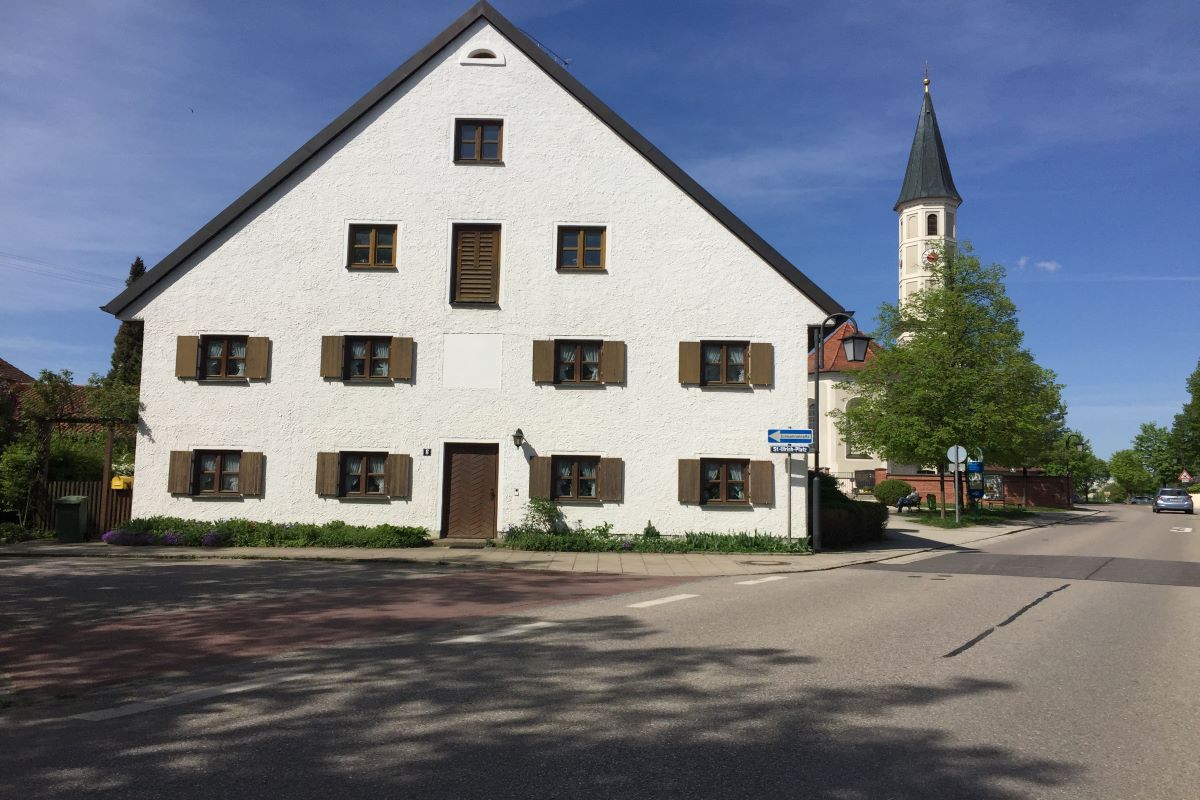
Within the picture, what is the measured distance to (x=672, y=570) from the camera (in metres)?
16.4

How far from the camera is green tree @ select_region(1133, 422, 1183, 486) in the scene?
93.3m

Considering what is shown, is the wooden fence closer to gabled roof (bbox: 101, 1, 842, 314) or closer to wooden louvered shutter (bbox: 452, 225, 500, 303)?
gabled roof (bbox: 101, 1, 842, 314)

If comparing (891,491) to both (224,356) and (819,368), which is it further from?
(224,356)

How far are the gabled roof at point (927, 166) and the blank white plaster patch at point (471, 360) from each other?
62.0m

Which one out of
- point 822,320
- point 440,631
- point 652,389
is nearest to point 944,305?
point 822,320

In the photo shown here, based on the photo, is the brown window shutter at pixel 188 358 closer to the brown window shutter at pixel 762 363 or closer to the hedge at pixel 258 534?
the hedge at pixel 258 534

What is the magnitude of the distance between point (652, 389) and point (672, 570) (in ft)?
18.3

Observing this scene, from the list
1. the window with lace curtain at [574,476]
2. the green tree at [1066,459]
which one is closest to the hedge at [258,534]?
the window with lace curtain at [574,476]

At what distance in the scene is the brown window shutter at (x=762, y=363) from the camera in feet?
67.8

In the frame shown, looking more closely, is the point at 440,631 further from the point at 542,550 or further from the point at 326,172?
the point at 326,172

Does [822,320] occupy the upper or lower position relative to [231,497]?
upper

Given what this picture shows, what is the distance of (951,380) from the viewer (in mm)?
35031

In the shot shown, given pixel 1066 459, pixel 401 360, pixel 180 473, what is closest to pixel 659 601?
pixel 401 360

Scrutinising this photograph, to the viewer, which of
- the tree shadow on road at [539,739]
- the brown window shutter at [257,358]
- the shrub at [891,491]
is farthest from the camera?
the shrub at [891,491]
